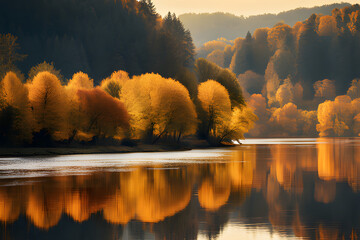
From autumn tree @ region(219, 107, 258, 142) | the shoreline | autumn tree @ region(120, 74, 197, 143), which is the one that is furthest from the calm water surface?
autumn tree @ region(219, 107, 258, 142)

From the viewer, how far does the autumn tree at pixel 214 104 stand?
4577 inches

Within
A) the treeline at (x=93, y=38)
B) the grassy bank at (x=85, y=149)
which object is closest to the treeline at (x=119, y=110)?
the grassy bank at (x=85, y=149)

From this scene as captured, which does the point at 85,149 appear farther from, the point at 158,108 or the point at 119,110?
the point at 158,108

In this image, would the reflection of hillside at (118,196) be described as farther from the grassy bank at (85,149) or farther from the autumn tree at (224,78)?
the autumn tree at (224,78)

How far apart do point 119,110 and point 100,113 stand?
3.36m

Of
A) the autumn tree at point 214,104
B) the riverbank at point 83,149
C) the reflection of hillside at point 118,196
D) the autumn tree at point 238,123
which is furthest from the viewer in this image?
the autumn tree at point 238,123

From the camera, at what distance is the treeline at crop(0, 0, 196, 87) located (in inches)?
6531

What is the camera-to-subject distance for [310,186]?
35781mm

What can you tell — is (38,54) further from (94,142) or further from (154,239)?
(154,239)

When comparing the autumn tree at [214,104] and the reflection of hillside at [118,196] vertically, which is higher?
the autumn tree at [214,104]

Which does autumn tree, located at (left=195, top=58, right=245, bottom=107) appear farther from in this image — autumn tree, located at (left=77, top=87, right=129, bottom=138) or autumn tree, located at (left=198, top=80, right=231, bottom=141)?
autumn tree, located at (left=77, top=87, right=129, bottom=138)

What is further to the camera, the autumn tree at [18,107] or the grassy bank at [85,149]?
the autumn tree at [18,107]

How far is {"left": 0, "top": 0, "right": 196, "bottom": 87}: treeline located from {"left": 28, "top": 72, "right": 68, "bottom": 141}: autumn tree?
6989cm

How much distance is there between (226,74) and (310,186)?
314ft
